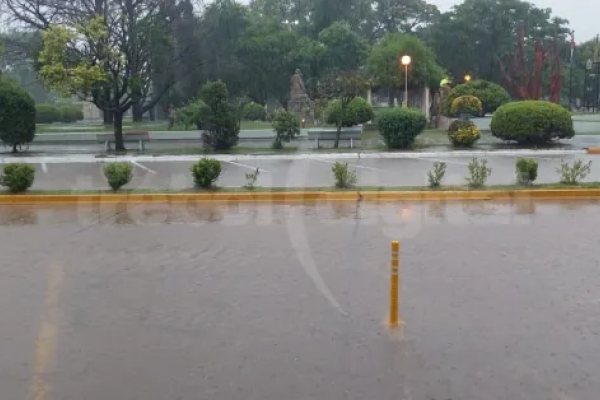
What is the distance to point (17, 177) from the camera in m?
14.7

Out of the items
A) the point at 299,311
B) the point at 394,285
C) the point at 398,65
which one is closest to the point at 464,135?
the point at 398,65

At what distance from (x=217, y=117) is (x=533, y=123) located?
1126 centimetres

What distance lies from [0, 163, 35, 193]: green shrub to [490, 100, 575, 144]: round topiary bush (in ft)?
56.3

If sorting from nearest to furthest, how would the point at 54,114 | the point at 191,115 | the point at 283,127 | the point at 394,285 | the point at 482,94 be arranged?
the point at 394,285 < the point at 283,127 < the point at 191,115 < the point at 482,94 < the point at 54,114

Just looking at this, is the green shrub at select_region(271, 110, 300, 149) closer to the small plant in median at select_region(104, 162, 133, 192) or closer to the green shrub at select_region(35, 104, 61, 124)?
the small plant in median at select_region(104, 162, 133, 192)

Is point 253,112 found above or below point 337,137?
above

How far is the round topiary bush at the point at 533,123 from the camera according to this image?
2506 centimetres

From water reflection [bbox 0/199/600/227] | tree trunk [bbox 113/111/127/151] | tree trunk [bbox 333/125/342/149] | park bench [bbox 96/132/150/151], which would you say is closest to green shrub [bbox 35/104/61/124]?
park bench [bbox 96/132/150/151]

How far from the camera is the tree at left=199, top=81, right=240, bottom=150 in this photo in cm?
2497

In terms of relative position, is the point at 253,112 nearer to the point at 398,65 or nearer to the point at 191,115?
the point at 398,65

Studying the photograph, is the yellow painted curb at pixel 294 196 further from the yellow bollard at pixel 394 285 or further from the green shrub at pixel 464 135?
the green shrub at pixel 464 135

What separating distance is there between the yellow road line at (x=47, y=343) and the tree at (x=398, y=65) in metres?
29.0

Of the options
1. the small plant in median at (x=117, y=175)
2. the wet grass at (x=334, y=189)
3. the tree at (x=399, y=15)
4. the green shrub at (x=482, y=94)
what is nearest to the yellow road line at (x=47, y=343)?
the wet grass at (x=334, y=189)

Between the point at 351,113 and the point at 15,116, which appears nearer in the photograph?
the point at 15,116
